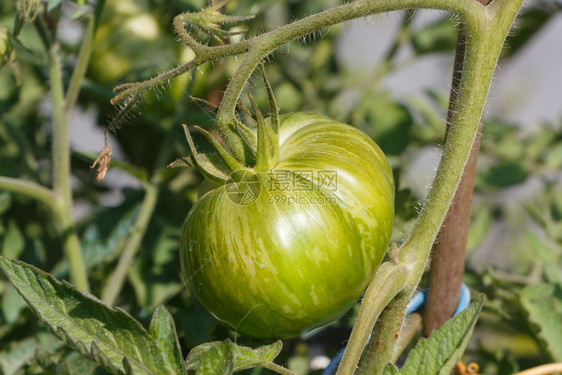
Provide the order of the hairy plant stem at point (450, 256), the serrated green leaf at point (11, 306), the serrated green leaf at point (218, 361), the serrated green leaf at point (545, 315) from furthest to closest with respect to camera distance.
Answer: the serrated green leaf at point (11, 306), the serrated green leaf at point (545, 315), the hairy plant stem at point (450, 256), the serrated green leaf at point (218, 361)

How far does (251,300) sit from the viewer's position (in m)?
0.48

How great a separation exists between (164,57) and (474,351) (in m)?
0.72

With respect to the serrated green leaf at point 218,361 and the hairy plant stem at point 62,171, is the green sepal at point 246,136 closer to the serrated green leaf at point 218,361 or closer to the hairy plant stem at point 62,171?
the serrated green leaf at point 218,361

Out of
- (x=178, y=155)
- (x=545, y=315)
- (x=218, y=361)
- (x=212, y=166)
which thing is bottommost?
(x=545, y=315)

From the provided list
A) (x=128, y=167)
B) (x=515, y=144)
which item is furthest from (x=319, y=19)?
(x=515, y=144)

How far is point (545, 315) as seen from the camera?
0.75 m

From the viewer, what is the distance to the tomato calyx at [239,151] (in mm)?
485

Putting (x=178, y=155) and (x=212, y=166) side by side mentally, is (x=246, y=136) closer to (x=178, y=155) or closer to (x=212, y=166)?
(x=212, y=166)

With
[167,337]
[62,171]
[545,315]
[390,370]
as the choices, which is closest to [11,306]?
[62,171]

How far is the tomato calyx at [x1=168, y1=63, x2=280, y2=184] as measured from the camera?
0.48m

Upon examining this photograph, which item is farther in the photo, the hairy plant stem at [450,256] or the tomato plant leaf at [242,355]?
the hairy plant stem at [450,256]

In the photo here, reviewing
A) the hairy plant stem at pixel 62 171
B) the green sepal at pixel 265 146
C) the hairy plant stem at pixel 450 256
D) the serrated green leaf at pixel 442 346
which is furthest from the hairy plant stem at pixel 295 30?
the hairy plant stem at pixel 62 171

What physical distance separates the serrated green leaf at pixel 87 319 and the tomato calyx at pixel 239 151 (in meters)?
0.14

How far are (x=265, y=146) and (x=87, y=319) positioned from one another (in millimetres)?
202
